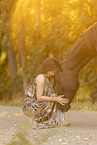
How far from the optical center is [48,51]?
13695 mm

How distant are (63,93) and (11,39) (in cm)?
954

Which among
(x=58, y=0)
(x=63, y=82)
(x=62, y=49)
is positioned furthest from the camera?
(x=62, y=49)

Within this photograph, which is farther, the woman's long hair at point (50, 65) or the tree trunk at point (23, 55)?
the tree trunk at point (23, 55)

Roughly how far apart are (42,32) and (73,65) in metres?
8.44

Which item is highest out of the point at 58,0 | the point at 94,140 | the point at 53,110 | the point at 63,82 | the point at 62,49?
the point at 58,0

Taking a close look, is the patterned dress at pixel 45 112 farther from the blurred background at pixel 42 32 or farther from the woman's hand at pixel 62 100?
the blurred background at pixel 42 32

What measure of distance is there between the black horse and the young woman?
0.33m

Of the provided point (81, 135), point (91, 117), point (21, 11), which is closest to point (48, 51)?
point (21, 11)

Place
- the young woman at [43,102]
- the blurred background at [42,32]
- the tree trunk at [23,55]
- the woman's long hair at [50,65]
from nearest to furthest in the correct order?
the woman's long hair at [50,65], the young woman at [43,102], the blurred background at [42,32], the tree trunk at [23,55]

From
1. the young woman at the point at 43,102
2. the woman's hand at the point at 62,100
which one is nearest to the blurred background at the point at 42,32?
the young woman at the point at 43,102

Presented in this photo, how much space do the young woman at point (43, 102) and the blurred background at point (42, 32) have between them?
14.7ft

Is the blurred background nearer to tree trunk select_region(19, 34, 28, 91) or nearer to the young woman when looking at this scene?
Result: tree trunk select_region(19, 34, 28, 91)

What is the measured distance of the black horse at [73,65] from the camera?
5359 millimetres

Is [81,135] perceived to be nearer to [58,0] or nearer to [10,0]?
[58,0]
